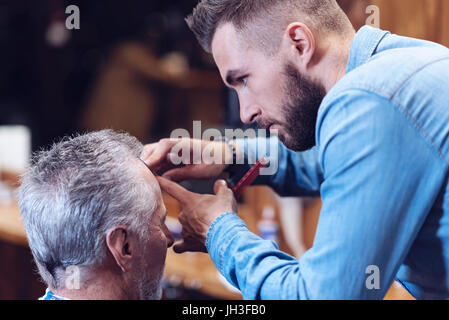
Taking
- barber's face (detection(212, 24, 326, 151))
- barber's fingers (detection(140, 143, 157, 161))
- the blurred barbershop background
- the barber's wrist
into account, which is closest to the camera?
the barber's wrist

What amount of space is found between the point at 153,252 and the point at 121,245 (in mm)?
103

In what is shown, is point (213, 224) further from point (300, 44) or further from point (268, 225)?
point (268, 225)

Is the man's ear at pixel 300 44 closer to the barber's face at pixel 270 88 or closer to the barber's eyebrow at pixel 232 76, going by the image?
the barber's face at pixel 270 88

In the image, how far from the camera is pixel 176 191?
1.46 metres

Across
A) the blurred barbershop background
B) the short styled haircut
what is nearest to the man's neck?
the short styled haircut

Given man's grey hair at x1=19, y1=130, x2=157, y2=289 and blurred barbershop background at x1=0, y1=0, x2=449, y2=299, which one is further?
blurred barbershop background at x1=0, y1=0, x2=449, y2=299

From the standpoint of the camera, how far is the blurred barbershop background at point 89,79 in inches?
170

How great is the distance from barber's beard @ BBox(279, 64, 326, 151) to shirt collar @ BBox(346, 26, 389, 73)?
0.36ft

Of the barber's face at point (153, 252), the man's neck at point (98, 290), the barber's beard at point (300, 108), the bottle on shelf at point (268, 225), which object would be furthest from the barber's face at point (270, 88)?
the bottle on shelf at point (268, 225)

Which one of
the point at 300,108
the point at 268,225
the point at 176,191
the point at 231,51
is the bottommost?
the point at 268,225

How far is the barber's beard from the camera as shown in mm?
1403

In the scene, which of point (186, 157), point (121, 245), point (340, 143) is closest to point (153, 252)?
point (121, 245)

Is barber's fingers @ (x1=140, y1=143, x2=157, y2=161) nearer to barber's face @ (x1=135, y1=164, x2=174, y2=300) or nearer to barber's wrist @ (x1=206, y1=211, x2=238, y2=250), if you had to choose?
barber's face @ (x1=135, y1=164, x2=174, y2=300)
